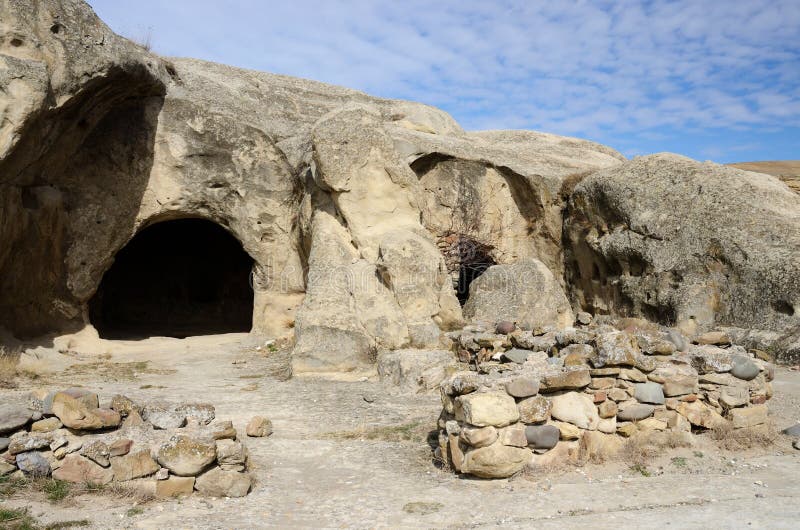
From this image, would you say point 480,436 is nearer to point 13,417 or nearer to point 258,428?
point 258,428

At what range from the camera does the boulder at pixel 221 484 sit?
4.80 meters

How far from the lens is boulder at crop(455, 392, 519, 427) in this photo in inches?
198

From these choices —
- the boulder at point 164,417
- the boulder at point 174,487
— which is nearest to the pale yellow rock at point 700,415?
the boulder at point 174,487

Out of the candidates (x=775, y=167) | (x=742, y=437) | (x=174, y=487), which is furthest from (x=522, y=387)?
(x=775, y=167)

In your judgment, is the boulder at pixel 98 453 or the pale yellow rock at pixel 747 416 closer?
the boulder at pixel 98 453

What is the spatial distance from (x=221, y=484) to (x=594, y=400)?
9.29ft

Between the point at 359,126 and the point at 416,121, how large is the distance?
4.98 meters

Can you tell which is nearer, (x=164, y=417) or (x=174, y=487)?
(x=174, y=487)

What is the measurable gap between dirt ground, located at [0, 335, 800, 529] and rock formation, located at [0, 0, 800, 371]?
115 inches

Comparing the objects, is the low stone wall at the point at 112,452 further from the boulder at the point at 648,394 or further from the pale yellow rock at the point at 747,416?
the pale yellow rock at the point at 747,416

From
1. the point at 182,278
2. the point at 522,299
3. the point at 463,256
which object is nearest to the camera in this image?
the point at 522,299

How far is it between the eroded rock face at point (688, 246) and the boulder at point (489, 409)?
580 cm

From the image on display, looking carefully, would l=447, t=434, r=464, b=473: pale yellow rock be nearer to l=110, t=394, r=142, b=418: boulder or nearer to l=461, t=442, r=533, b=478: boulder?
l=461, t=442, r=533, b=478: boulder

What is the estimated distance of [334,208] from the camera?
11.4 m
